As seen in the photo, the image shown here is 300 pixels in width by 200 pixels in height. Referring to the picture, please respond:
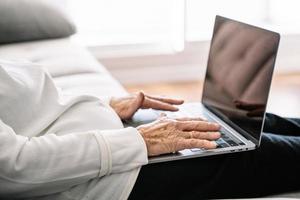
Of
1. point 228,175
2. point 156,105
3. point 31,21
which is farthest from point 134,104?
point 31,21

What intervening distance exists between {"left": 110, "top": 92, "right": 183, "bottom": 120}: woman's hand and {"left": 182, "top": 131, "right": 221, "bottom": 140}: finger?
0.27 meters

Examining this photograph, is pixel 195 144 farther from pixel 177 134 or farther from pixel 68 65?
pixel 68 65

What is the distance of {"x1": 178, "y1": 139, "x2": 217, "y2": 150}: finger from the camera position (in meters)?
0.90

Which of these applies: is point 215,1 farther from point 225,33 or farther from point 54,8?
point 225,33

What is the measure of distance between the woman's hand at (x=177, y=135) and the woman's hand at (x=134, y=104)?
0.21 metres

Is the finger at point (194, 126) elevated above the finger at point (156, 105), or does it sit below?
above

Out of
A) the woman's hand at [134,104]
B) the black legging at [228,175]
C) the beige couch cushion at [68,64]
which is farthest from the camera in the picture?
the beige couch cushion at [68,64]

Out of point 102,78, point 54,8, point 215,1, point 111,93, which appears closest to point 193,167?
point 111,93

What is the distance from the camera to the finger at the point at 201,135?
0.93 m

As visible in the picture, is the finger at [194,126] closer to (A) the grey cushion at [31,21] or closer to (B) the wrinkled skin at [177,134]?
(B) the wrinkled skin at [177,134]

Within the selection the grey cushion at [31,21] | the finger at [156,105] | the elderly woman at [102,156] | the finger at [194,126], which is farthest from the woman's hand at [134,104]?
the grey cushion at [31,21]

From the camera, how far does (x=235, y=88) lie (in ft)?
3.71

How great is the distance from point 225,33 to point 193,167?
50cm

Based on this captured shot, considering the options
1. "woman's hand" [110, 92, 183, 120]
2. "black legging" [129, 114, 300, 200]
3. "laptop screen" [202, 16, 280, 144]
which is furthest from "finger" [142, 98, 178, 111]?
"black legging" [129, 114, 300, 200]
